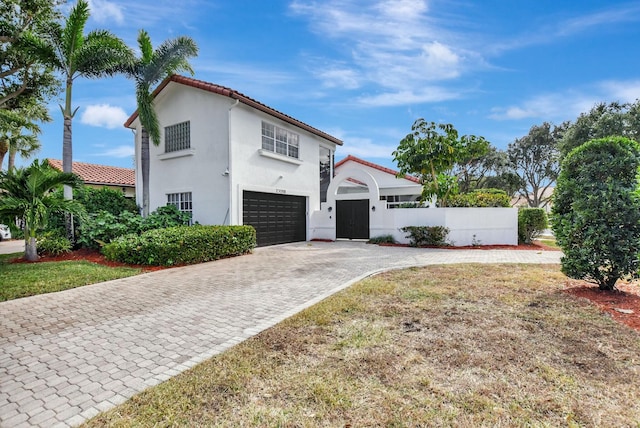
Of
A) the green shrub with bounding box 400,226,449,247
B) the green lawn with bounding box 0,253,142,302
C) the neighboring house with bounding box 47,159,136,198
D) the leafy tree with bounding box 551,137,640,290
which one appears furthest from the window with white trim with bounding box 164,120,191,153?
the leafy tree with bounding box 551,137,640,290

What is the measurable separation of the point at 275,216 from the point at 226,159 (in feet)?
13.5

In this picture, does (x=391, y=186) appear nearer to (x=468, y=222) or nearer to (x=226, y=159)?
(x=468, y=222)

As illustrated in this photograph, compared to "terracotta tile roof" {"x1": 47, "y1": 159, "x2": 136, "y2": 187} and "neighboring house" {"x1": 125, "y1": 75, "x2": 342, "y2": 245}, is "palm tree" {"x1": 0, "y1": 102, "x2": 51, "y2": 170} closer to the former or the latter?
"terracotta tile roof" {"x1": 47, "y1": 159, "x2": 136, "y2": 187}

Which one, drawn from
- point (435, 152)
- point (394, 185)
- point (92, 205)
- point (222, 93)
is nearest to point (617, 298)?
point (435, 152)

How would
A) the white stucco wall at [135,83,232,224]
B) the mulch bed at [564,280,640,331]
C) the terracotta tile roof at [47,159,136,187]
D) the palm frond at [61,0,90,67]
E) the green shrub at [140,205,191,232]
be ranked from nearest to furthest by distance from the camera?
the mulch bed at [564,280,640,331], the palm frond at [61,0,90,67], the green shrub at [140,205,191,232], the white stucco wall at [135,83,232,224], the terracotta tile roof at [47,159,136,187]

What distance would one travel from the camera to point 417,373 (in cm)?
350

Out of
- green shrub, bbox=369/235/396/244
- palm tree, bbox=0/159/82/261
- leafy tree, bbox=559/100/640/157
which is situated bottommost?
green shrub, bbox=369/235/396/244

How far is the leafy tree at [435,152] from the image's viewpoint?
641 inches

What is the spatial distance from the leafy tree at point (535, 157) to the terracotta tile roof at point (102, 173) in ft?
137

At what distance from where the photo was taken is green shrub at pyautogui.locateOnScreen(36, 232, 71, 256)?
11.8 metres

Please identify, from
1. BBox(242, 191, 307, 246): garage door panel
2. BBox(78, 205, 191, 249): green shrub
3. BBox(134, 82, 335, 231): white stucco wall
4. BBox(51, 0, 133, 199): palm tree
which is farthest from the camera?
BBox(242, 191, 307, 246): garage door panel

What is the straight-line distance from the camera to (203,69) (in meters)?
16.2

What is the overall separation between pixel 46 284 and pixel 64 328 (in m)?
3.51

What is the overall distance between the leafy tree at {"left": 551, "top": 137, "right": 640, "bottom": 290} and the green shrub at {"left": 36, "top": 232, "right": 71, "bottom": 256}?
50.5ft
